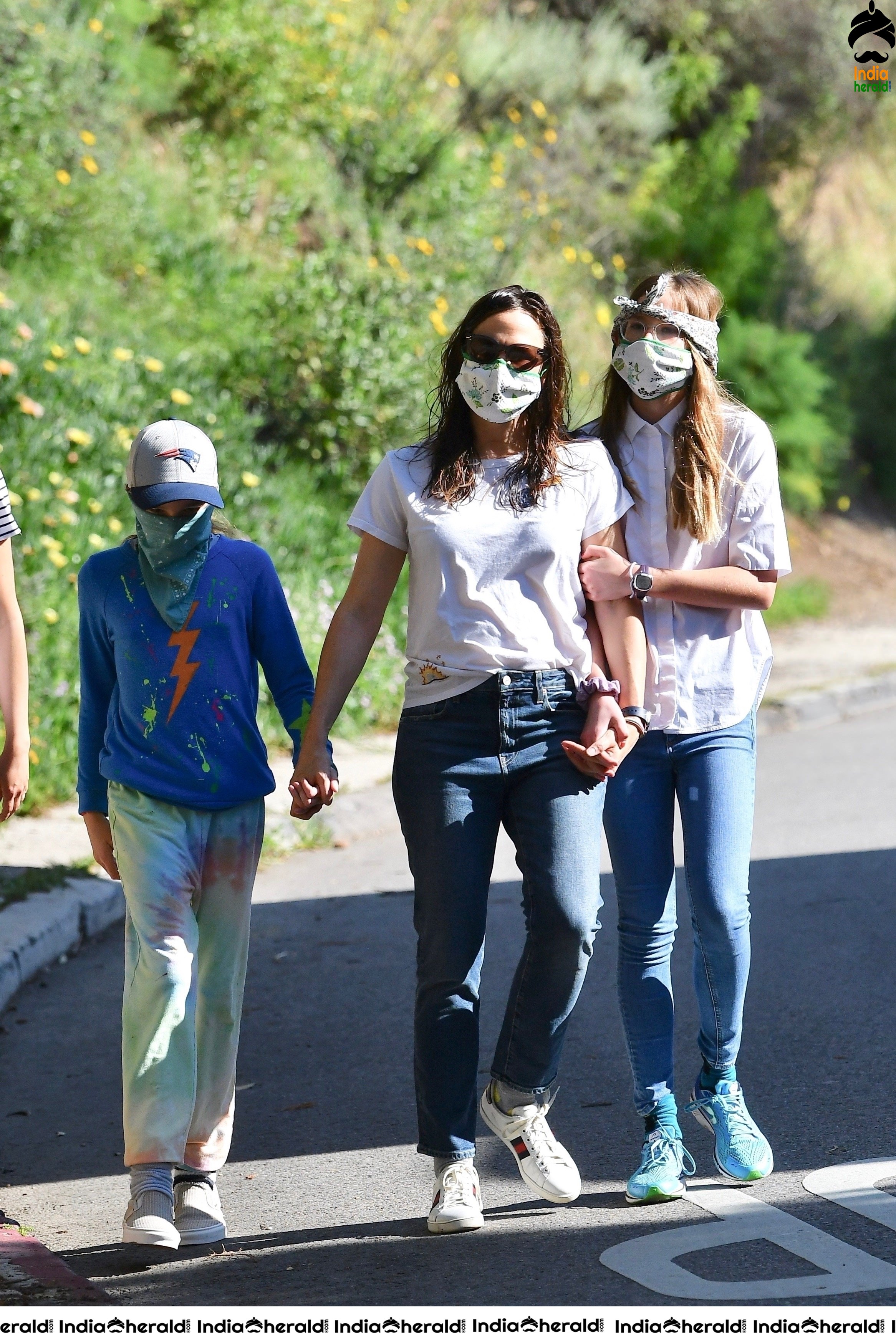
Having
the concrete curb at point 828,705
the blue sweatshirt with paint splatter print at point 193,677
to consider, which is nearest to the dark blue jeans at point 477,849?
the blue sweatshirt with paint splatter print at point 193,677

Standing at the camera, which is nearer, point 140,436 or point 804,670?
point 140,436

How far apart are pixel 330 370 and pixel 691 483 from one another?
6.95 meters

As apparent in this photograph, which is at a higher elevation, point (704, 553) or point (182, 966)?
point (704, 553)

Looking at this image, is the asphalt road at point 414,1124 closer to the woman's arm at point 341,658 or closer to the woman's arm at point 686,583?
the woman's arm at point 341,658

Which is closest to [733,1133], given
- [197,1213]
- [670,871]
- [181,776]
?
[670,871]

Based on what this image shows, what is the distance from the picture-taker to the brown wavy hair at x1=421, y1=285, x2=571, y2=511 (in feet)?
10.6

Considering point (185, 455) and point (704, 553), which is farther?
point (704, 553)

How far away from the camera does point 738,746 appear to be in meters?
3.47

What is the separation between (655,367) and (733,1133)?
1.77 metres

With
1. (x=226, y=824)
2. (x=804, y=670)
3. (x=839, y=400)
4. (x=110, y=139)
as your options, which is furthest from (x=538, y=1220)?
(x=839, y=400)

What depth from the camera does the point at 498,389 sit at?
329 cm

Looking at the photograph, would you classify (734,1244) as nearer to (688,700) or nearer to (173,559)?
(688,700)
